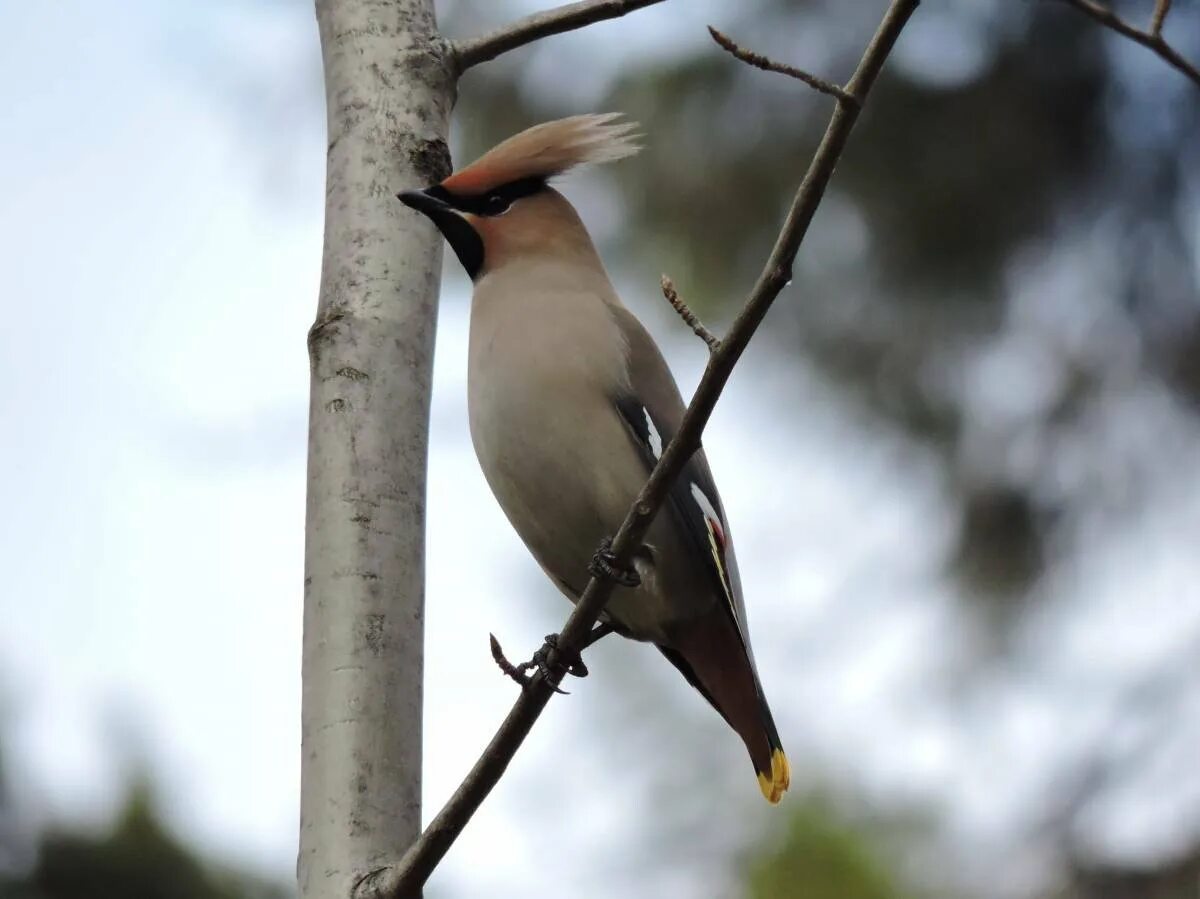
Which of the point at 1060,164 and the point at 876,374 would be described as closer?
the point at 1060,164

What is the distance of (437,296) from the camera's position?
2836mm

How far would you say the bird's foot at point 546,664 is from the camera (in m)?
2.38

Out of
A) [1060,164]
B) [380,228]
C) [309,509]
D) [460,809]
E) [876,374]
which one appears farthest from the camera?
[876,374]

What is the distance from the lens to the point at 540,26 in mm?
3002

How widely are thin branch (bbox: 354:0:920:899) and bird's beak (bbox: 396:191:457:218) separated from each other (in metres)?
0.81

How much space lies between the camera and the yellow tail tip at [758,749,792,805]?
9.94 ft

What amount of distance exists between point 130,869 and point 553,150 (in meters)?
2.43

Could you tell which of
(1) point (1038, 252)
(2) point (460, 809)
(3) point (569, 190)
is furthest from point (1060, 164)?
(2) point (460, 809)

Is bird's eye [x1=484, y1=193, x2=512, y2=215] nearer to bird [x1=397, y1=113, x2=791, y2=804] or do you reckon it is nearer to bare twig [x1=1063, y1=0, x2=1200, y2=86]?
bird [x1=397, y1=113, x2=791, y2=804]

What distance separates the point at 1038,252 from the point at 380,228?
3.14 m

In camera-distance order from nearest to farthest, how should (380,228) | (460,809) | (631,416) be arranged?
(460,809)
(380,228)
(631,416)

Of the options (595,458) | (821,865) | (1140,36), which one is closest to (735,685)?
(595,458)

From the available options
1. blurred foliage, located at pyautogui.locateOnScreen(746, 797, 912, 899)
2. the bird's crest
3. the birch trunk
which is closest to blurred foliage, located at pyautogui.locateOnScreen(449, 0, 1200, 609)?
blurred foliage, located at pyautogui.locateOnScreen(746, 797, 912, 899)

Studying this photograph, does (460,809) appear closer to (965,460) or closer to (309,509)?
(309,509)
